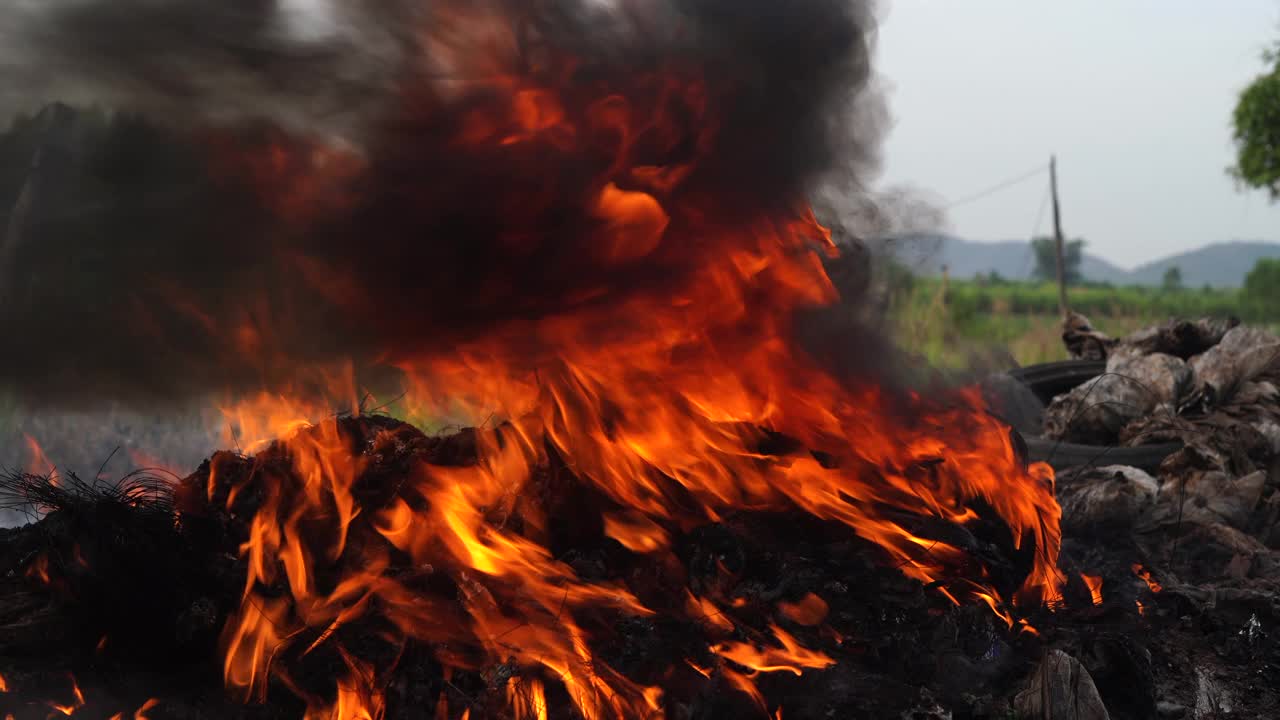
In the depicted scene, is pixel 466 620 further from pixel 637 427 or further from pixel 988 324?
pixel 988 324

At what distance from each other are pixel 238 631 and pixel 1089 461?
6336 millimetres

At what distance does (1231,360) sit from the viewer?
27.3 ft

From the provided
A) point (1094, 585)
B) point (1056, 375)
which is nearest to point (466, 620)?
point (1094, 585)

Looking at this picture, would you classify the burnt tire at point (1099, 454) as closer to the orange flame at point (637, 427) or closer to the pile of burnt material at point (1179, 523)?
the pile of burnt material at point (1179, 523)

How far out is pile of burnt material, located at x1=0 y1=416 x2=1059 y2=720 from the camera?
11.6 ft

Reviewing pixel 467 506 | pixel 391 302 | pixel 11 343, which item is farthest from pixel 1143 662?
pixel 11 343

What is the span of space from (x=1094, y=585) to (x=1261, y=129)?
→ 2583 cm

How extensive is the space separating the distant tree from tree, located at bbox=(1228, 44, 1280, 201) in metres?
9.45

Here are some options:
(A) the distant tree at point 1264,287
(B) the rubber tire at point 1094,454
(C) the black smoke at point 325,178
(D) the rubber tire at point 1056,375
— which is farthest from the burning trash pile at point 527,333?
(A) the distant tree at point 1264,287

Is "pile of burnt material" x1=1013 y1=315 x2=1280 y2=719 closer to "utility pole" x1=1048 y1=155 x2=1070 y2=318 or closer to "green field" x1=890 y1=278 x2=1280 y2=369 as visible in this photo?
"green field" x1=890 y1=278 x2=1280 y2=369

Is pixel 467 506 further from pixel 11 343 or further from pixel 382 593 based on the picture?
pixel 11 343

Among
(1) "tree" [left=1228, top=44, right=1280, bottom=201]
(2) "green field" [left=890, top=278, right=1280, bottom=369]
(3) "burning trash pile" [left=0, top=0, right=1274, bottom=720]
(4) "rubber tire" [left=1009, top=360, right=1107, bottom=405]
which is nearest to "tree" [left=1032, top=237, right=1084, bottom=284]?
(2) "green field" [left=890, top=278, right=1280, bottom=369]

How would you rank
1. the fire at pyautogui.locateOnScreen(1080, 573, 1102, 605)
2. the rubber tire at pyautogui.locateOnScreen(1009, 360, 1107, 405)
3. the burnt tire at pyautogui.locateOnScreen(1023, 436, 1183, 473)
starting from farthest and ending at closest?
the rubber tire at pyautogui.locateOnScreen(1009, 360, 1107, 405), the burnt tire at pyautogui.locateOnScreen(1023, 436, 1183, 473), the fire at pyautogui.locateOnScreen(1080, 573, 1102, 605)

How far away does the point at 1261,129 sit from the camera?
2467 centimetres
